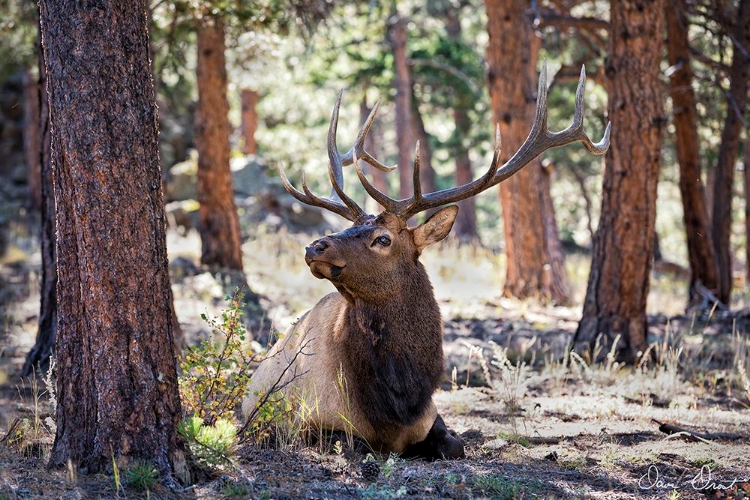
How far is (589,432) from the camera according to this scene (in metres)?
6.42

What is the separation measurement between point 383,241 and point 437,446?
1.40m

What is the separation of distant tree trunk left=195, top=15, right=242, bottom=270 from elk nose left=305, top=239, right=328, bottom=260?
27.3ft

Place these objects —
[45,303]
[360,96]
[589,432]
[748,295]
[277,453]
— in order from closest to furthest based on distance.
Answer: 1. [277,453]
2. [589,432]
3. [45,303]
4. [748,295]
5. [360,96]

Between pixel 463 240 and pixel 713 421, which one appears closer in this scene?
pixel 713 421

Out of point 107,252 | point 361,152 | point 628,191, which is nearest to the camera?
point 107,252

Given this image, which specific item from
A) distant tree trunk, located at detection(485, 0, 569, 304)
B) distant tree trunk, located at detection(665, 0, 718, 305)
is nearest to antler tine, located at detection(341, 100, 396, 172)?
distant tree trunk, located at detection(485, 0, 569, 304)

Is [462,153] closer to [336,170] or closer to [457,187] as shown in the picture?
[336,170]

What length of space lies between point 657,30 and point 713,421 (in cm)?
429

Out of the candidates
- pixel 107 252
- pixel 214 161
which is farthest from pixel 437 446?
pixel 214 161

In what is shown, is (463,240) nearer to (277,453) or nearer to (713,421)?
(713,421)

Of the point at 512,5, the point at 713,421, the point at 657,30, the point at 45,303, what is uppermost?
the point at 512,5

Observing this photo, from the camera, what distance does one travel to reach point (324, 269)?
5.62m

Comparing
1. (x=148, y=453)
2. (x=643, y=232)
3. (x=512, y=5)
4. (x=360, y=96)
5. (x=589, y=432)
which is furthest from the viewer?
(x=360, y=96)

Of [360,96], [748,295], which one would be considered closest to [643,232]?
[748,295]
